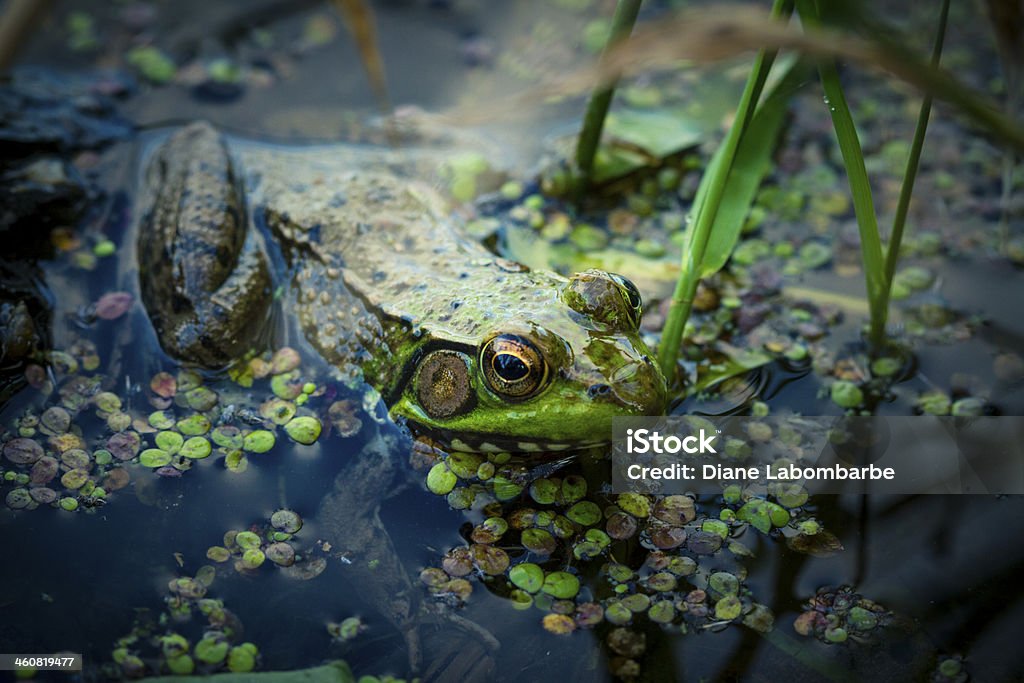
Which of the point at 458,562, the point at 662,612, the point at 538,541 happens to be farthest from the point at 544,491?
the point at 662,612

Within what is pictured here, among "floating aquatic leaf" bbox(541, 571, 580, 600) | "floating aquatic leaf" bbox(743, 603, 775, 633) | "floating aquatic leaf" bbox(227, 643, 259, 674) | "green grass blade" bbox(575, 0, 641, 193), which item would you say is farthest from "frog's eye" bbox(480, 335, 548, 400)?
"green grass blade" bbox(575, 0, 641, 193)

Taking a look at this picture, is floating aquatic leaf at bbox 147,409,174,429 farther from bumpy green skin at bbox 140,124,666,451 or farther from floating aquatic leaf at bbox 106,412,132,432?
bumpy green skin at bbox 140,124,666,451

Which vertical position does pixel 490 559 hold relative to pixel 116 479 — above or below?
below

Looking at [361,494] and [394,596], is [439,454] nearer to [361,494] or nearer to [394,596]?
[361,494]

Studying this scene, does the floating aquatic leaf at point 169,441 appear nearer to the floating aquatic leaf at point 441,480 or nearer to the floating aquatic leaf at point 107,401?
the floating aquatic leaf at point 107,401

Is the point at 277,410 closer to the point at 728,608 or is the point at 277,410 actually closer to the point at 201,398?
the point at 201,398

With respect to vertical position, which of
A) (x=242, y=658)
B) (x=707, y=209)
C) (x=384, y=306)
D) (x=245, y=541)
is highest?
(x=707, y=209)
